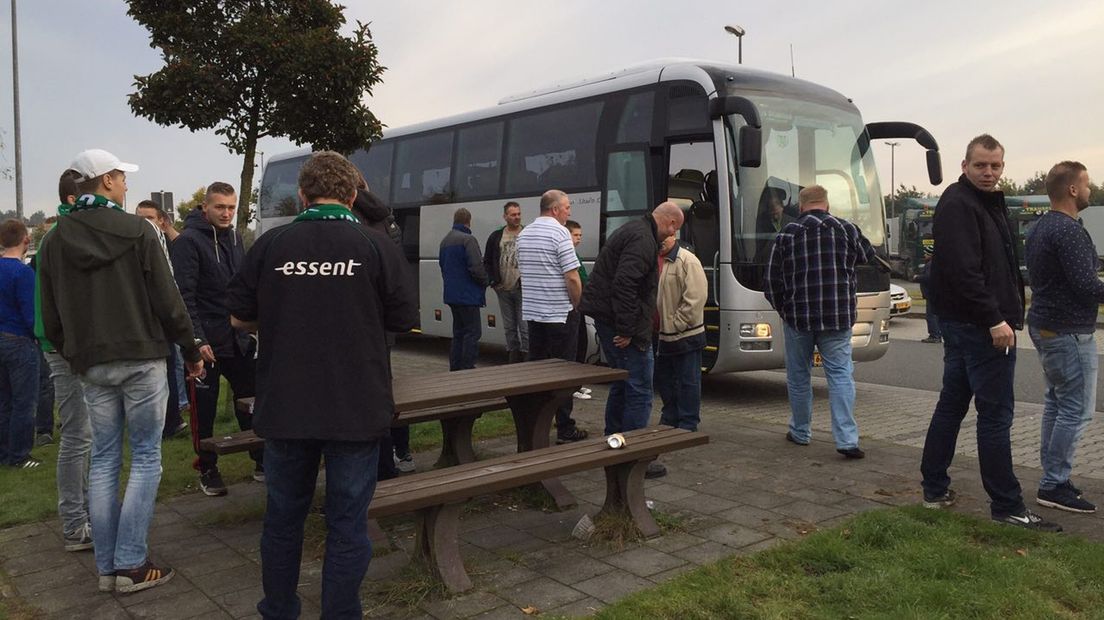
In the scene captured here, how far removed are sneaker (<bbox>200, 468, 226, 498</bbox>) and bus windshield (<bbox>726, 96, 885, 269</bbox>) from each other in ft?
18.1

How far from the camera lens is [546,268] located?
718 cm

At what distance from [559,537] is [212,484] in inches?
91.9

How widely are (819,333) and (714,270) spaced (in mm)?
2785

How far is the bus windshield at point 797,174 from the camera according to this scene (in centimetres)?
928

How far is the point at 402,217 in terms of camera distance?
1443cm

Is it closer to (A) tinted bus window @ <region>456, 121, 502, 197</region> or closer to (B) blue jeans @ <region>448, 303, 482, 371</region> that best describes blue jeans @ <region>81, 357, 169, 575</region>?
(B) blue jeans @ <region>448, 303, 482, 371</region>

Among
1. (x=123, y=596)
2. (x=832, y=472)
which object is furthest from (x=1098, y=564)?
(x=123, y=596)

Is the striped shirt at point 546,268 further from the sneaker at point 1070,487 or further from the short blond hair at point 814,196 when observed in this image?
the sneaker at point 1070,487

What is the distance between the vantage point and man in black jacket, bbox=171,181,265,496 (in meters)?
5.52

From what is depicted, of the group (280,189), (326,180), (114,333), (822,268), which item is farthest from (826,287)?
(280,189)

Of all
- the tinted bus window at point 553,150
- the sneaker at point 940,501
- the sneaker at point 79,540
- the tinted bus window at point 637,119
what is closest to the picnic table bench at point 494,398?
the sneaker at point 79,540

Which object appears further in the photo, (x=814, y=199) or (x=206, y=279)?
(x=814, y=199)

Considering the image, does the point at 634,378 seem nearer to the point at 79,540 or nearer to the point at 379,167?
the point at 79,540

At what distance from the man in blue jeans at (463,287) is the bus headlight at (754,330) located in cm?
267
